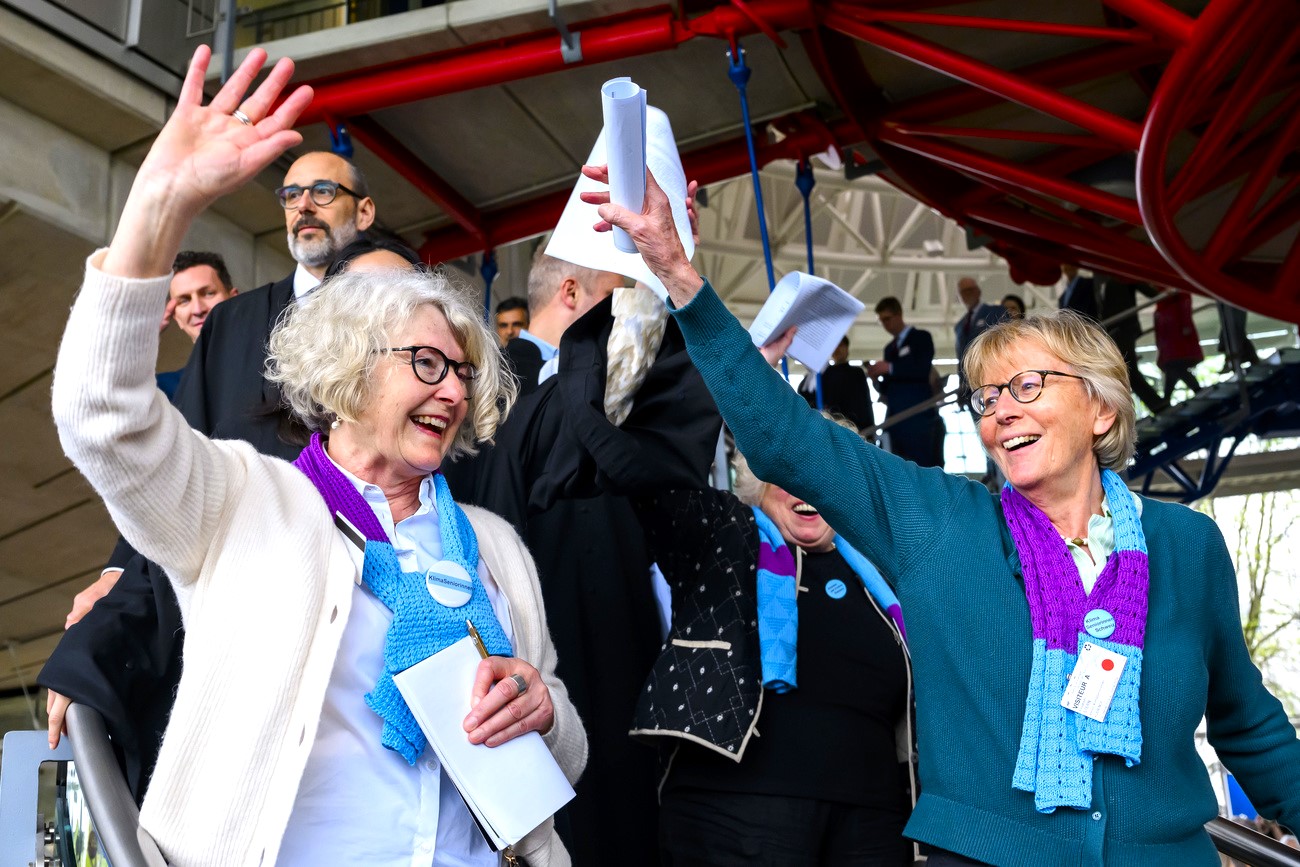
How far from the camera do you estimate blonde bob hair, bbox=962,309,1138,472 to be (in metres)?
3.12

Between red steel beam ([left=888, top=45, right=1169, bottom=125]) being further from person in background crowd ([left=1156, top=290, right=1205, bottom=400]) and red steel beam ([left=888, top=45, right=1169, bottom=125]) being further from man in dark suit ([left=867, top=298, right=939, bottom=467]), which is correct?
person in background crowd ([left=1156, top=290, right=1205, bottom=400])

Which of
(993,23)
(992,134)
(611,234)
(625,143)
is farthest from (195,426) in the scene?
(992,134)

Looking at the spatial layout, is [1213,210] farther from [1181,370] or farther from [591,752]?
[591,752]

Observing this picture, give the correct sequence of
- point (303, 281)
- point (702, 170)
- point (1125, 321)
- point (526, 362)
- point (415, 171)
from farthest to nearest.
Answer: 1. point (1125, 321)
2. point (702, 170)
3. point (415, 171)
4. point (526, 362)
5. point (303, 281)

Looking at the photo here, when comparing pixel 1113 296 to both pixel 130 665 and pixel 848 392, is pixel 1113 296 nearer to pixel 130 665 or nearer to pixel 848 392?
pixel 848 392

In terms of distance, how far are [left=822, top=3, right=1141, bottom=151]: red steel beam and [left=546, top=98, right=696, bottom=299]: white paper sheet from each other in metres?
7.06

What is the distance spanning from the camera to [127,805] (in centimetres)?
246

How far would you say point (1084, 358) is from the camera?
123 inches

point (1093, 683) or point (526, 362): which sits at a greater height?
point (526, 362)

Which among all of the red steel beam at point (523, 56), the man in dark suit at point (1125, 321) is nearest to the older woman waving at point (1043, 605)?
the red steel beam at point (523, 56)

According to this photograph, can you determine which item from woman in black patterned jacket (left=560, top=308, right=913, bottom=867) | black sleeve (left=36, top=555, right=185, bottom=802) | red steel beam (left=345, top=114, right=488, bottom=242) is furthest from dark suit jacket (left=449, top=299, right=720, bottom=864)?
red steel beam (left=345, top=114, right=488, bottom=242)

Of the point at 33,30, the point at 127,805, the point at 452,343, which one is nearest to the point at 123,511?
the point at 127,805

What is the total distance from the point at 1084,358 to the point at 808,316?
70cm

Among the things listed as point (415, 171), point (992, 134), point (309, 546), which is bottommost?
point (309, 546)
